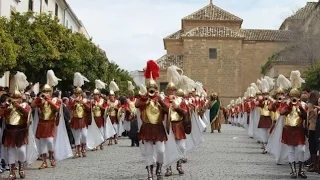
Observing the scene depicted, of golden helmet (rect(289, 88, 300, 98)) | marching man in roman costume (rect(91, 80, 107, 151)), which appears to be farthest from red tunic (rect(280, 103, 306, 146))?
marching man in roman costume (rect(91, 80, 107, 151))

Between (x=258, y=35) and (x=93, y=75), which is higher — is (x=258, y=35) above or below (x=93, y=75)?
above

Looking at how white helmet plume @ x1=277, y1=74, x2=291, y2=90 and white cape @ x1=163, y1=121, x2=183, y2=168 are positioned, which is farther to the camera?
white helmet plume @ x1=277, y1=74, x2=291, y2=90

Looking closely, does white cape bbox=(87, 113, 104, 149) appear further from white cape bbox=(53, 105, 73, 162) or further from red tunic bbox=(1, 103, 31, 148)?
red tunic bbox=(1, 103, 31, 148)

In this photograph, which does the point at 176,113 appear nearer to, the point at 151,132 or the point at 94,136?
the point at 151,132

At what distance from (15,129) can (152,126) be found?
2929mm

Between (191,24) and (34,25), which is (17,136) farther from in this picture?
(191,24)

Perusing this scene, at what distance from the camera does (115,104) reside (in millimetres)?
24297

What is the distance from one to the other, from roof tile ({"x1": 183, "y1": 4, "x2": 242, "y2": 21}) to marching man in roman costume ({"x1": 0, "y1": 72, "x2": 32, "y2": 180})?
6120 centimetres

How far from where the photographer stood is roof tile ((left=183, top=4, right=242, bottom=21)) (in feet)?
240

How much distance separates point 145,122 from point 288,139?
3.27 metres

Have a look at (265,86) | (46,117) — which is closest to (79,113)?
(46,117)

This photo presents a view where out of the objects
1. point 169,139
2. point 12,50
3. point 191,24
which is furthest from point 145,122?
point 191,24

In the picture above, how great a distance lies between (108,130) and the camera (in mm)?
22719

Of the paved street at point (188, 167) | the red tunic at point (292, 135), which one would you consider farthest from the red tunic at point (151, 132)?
the red tunic at point (292, 135)
